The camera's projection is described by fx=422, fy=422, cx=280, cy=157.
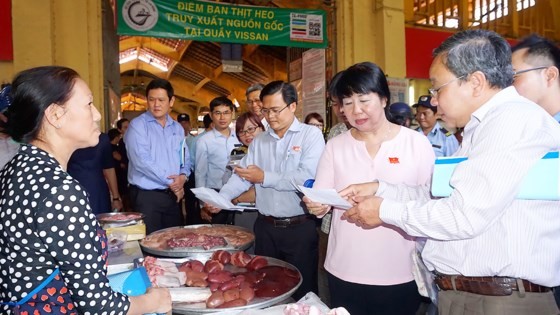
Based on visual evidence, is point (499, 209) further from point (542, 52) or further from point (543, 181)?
point (542, 52)

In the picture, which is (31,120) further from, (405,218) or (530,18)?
(530,18)

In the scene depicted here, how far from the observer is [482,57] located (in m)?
1.35

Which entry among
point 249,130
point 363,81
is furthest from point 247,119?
point 363,81

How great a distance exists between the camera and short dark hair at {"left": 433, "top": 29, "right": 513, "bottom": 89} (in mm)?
1355

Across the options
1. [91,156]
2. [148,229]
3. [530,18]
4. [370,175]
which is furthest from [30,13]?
[530,18]

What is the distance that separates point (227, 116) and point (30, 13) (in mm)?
3057

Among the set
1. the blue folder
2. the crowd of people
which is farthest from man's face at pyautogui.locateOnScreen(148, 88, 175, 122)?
the blue folder

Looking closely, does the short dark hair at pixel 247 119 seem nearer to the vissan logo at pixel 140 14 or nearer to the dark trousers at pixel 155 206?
the dark trousers at pixel 155 206

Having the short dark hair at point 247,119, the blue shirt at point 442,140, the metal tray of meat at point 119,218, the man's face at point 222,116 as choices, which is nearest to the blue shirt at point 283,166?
the metal tray of meat at point 119,218

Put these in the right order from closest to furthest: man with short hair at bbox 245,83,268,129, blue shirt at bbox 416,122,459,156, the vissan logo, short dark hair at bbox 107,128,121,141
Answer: man with short hair at bbox 245,83,268,129 < blue shirt at bbox 416,122,459,156 < the vissan logo < short dark hair at bbox 107,128,121,141

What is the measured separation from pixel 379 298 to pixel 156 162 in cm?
251

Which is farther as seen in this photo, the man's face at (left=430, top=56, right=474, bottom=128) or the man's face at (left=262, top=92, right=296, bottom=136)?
the man's face at (left=262, top=92, right=296, bottom=136)

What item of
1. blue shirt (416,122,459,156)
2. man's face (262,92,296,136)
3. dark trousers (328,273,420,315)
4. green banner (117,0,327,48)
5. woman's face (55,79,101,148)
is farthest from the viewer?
green banner (117,0,327,48)

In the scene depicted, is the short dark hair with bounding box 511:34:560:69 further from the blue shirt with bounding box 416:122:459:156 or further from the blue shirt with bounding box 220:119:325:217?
the blue shirt with bounding box 416:122:459:156
